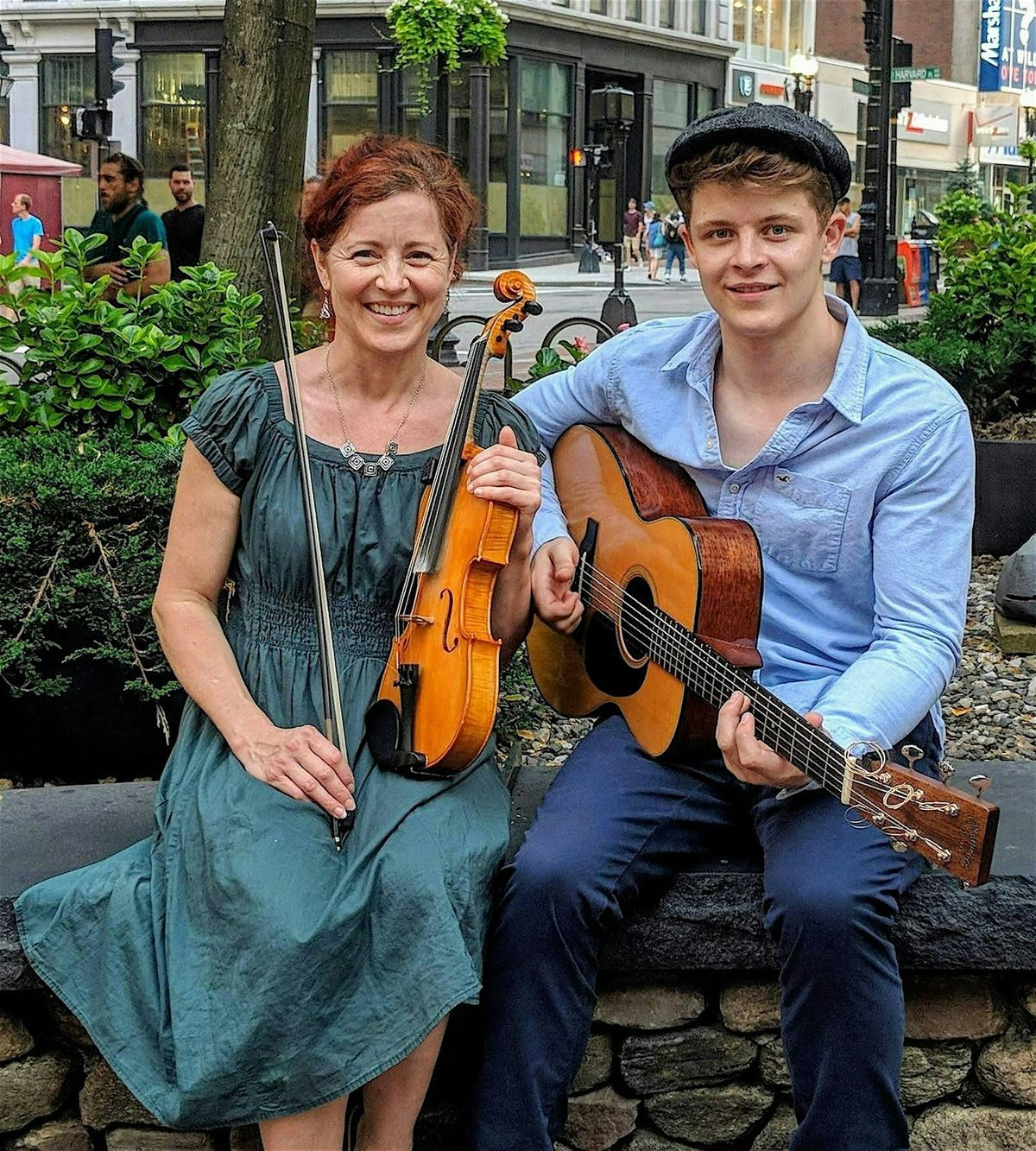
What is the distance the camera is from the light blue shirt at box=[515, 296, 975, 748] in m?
2.48

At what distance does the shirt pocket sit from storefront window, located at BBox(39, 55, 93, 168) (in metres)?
31.9

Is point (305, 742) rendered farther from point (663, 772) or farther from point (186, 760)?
point (663, 772)

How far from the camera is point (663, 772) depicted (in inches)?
102

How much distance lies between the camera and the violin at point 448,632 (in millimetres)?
2369

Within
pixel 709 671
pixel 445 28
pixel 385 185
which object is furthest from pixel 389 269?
pixel 445 28

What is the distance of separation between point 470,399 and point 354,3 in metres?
29.4

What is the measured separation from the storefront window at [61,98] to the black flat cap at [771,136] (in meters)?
31.8

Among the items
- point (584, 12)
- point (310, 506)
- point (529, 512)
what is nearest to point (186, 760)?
point (310, 506)

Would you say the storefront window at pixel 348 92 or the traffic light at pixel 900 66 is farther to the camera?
the storefront window at pixel 348 92

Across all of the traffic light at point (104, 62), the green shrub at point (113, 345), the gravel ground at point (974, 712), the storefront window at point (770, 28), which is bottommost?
the gravel ground at point (974, 712)

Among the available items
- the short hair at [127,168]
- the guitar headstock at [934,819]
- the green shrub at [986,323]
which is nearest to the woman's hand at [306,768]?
the guitar headstock at [934,819]

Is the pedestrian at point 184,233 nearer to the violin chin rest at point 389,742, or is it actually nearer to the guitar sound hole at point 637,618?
the guitar sound hole at point 637,618

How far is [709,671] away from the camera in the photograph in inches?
96.0

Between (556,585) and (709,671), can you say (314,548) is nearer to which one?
(556,585)
